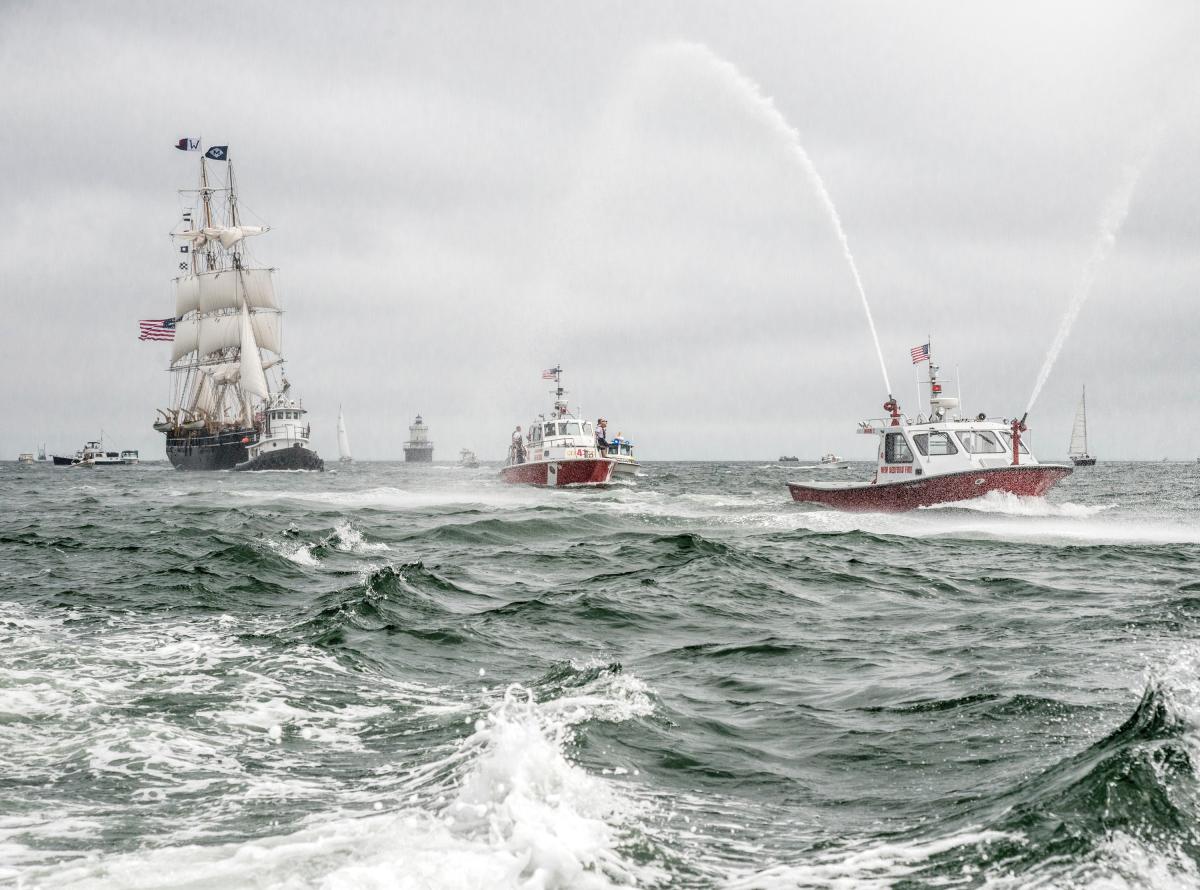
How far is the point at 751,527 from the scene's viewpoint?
29578 millimetres

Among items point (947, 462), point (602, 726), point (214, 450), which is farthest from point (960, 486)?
point (214, 450)

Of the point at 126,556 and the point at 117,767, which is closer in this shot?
the point at 117,767

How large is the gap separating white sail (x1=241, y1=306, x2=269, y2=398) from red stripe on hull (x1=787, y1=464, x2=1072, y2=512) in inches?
3790

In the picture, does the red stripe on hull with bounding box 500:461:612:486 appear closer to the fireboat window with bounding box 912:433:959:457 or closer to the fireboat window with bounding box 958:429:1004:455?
the fireboat window with bounding box 912:433:959:457

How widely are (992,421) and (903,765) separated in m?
27.1

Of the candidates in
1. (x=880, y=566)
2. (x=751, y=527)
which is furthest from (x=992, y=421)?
(x=880, y=566)

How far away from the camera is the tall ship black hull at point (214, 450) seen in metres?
111

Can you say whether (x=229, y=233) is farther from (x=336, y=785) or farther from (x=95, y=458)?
(x=336, y=785)

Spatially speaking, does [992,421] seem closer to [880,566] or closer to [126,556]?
[880,566]

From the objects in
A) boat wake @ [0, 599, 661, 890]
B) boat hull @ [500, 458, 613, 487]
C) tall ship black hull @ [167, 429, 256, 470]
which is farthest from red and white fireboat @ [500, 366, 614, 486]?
tall ship black hull @ [167, 429, 256, 470]

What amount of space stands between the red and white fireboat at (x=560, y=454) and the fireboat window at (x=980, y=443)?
27406mm

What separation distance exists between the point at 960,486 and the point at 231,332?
353 ft

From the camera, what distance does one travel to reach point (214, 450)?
113 m

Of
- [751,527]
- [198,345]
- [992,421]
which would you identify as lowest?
[751,527]
